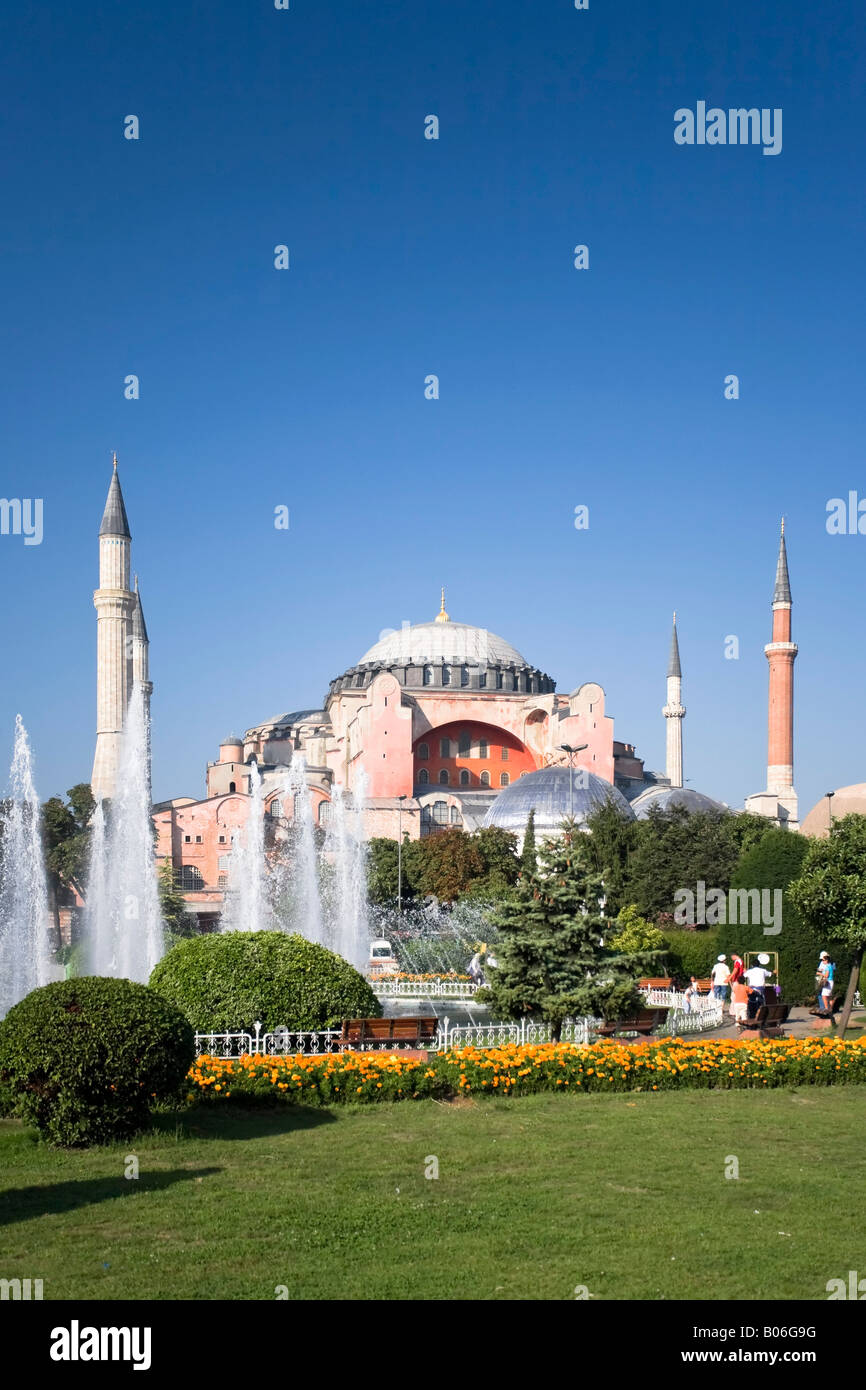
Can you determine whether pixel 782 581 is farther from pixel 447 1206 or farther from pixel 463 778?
pixel 447 1206

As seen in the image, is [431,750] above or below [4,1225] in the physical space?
above

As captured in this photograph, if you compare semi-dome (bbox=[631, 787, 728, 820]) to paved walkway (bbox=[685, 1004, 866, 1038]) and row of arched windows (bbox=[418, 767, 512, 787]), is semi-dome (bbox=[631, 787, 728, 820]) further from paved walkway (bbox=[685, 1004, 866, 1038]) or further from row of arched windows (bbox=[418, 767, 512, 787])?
paved walkway (bbox=[685, 1004, 866, 1038])

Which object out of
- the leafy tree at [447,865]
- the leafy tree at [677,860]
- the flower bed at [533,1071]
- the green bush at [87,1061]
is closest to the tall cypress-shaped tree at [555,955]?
the flower bed at [533,1071]

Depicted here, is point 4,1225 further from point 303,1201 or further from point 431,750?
point 431,750
